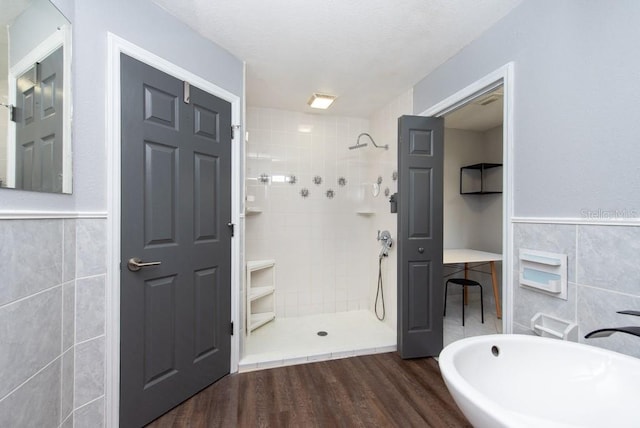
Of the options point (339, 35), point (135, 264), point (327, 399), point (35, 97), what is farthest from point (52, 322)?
point (339, 35)

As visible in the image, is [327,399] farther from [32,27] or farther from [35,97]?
[32,27]

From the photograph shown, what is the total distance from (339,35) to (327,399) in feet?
7.77

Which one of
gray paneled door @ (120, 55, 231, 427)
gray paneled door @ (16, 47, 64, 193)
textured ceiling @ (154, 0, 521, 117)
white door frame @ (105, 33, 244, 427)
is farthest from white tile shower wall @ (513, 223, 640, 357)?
gray paneled door @ (16, 47, 64, 193)

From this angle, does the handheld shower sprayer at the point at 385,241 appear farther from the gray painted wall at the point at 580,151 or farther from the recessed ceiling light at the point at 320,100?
the recessed ceiling light at the point at 320,100

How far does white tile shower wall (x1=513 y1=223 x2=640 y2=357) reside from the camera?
39.4 inches

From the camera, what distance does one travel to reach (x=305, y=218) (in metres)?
3.11

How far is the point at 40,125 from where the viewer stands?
40.9 inches

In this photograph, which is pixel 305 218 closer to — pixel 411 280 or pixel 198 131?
pixel 411 280

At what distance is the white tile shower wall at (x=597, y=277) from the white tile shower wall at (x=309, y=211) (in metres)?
2.03

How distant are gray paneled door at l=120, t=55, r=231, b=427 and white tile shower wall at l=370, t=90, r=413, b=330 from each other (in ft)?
5.27

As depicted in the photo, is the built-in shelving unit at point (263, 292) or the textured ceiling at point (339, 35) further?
the built-in shelving unit at point (263, 292)

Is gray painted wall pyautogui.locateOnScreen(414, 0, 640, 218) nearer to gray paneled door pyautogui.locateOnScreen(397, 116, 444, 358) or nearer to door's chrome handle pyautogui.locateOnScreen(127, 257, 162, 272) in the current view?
gray paneled door pyautogui.locateOnScreen(397, 116, 444, 358)

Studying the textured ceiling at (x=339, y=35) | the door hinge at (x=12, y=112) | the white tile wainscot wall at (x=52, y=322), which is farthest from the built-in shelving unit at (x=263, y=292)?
the door hinge at (x=12, y=112)

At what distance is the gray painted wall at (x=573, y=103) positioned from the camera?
1.02m
